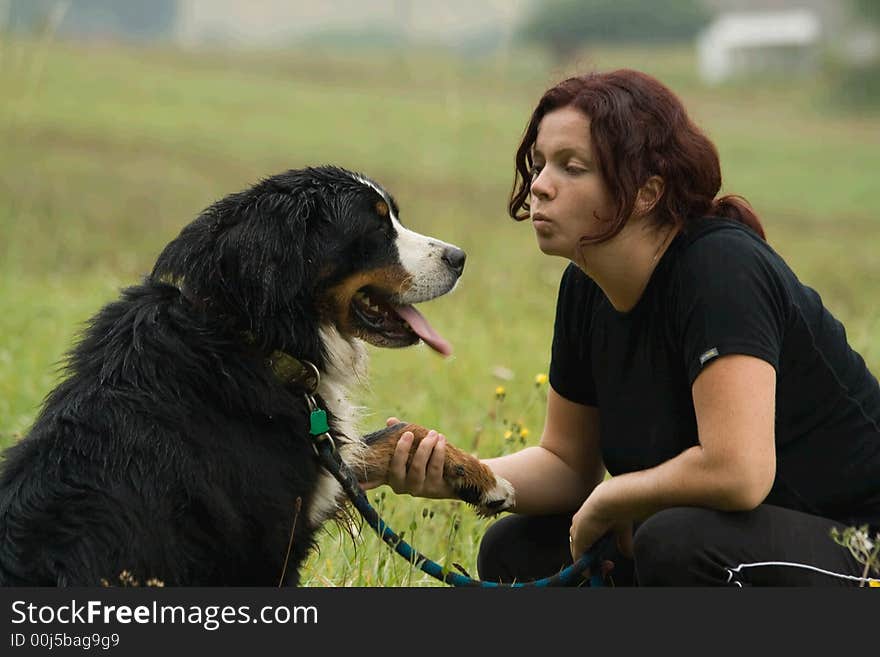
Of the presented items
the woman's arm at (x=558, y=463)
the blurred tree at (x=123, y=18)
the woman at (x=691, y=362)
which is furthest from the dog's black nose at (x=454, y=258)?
the blurred tree at (x=123, y=18)

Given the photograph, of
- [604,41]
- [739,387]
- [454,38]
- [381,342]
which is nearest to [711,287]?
[739,387]

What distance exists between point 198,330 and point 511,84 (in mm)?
24048

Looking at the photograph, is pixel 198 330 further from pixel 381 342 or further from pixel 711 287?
pixel 711 287

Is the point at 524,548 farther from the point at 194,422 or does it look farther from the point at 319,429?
the point at 194,422

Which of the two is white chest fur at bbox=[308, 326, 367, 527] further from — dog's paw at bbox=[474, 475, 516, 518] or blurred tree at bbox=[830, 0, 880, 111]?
blurred tree at bbox=[830, 0, 880, 111]

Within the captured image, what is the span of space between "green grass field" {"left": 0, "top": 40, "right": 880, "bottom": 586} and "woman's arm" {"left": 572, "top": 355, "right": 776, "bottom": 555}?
1000mm

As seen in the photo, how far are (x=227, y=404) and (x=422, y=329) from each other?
68cm

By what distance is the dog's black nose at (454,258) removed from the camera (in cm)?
356

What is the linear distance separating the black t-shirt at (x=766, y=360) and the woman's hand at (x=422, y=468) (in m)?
0.46

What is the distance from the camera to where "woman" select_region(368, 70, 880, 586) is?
2.83m

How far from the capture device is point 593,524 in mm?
3119

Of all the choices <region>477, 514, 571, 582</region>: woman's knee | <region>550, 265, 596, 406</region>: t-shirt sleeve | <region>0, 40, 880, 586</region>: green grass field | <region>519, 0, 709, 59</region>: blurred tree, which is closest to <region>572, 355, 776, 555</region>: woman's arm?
<region>550, 265, 596, 406</region>: t-shirt sleeve

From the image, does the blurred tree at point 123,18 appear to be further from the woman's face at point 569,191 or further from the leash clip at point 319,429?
the woman's face at point 569,191

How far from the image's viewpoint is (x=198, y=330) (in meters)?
3.04
